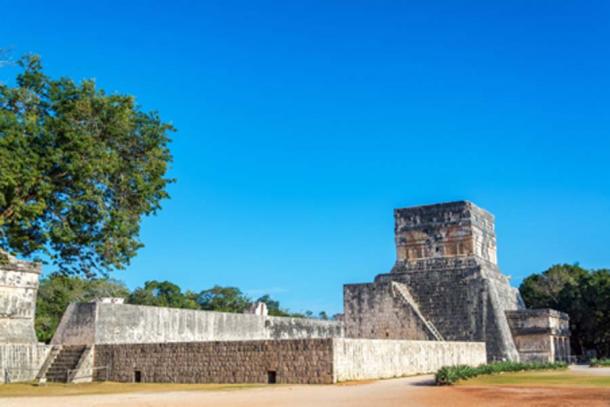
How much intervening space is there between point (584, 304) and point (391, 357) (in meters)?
17.3

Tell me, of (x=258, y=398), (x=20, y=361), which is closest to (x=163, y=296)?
(x=20, y=361)

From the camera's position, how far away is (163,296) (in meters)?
42.9

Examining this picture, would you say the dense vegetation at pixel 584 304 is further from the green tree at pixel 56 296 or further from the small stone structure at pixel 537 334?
the green tree at pixel 56 296

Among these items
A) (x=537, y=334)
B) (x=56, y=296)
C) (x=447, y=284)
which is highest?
(x=56, y=296)

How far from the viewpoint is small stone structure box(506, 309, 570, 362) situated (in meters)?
24.0

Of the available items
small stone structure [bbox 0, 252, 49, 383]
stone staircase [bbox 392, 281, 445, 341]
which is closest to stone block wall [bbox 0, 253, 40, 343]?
small stone structure [bbox 0, 252, 49, 383]

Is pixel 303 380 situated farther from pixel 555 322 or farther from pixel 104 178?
pixel 555 322

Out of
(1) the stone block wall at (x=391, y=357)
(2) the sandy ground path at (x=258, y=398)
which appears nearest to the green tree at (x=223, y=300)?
(1) the stone block wall at (x=391, y=357)

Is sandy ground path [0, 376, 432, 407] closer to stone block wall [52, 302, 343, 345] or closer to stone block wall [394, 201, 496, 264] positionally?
stone block wall [52, 302, 343, 345]

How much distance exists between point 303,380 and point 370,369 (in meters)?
2.04

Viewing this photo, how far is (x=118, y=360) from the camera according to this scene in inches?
677

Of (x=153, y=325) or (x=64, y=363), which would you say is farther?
(x=153, y=325)

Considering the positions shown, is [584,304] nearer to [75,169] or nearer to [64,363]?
Answer: [64,363]

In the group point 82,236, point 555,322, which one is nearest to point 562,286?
point 555,322
